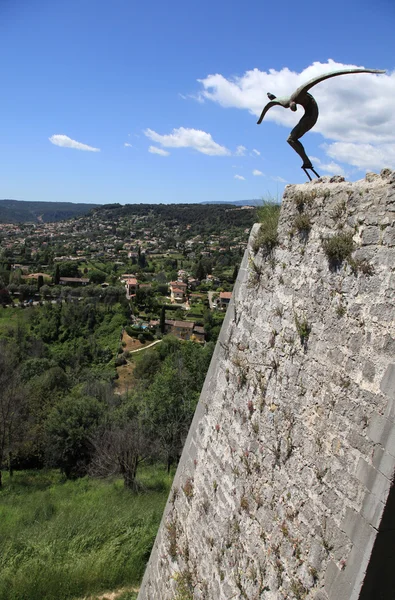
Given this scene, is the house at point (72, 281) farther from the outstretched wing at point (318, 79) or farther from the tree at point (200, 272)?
the outstretched wing at point (318, 79)

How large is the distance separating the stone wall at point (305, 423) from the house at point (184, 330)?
50.6 metres

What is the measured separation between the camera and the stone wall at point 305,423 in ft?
9.12

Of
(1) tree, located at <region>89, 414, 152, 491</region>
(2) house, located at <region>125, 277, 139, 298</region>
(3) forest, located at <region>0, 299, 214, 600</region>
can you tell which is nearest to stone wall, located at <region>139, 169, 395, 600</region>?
(3) forest, located at <region>0, 299, 214, 600</region>

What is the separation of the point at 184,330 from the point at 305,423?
56.6 meters

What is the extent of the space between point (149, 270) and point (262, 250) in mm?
93730

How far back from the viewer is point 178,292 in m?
77.3

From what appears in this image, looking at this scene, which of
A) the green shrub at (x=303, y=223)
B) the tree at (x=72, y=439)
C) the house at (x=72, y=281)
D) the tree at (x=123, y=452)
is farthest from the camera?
the house at (x=72, y=281)

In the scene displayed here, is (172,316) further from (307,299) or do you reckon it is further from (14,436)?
(307,299)

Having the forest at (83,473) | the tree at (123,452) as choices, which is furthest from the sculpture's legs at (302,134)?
the tree at (123,452)

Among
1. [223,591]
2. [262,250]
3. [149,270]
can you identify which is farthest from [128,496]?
[149,270]

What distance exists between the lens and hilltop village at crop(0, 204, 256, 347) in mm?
65625

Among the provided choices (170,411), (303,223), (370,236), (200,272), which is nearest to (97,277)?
(200,272)

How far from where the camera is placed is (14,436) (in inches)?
866

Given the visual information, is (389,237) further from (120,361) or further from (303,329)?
(120,361)
